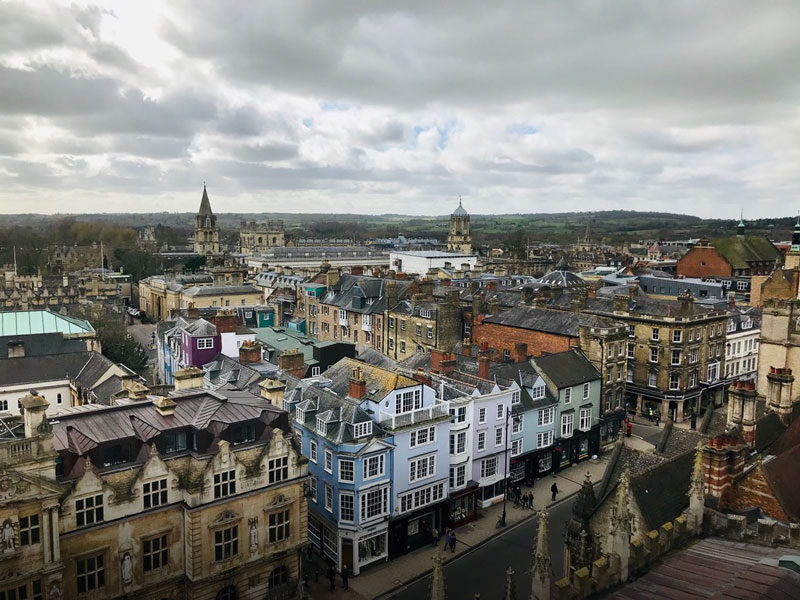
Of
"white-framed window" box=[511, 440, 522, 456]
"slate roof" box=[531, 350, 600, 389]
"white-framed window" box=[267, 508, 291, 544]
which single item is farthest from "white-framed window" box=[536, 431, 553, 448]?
"white-framed window" box=[267, 508, 291, 544]

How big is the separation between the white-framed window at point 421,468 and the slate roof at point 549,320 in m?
19.7

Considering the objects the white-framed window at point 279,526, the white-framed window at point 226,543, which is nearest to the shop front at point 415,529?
the white-framed window at point 279,526

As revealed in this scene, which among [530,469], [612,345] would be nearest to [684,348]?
[612,345]

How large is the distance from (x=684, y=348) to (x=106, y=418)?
144 ft

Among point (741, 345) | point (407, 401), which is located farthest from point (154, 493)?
point (741, 345)

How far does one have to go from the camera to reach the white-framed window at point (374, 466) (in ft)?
93.9

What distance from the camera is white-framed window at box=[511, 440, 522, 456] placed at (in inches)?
1460

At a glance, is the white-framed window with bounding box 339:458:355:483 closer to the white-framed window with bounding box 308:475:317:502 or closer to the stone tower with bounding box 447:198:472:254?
the white-framed window with bounding box 308:475:317:502

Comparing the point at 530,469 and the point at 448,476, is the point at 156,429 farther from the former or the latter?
A: the point at 530,469

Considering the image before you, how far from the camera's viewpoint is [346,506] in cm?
2861

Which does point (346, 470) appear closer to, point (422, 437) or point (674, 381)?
point (422, 437)

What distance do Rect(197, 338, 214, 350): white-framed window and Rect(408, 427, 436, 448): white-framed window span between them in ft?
60.6

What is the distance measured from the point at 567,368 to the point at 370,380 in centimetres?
1580

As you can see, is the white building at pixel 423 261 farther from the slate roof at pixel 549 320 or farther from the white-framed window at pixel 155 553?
the white-framed window at pixel 155 553
